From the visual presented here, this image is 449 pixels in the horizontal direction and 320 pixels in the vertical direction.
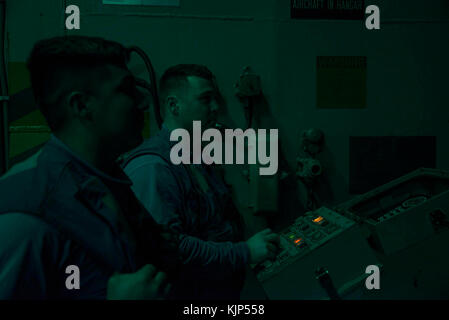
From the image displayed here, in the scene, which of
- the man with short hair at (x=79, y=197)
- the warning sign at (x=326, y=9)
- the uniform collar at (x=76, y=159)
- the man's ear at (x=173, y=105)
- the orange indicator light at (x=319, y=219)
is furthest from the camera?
the warning sign at (x=326, y=9)

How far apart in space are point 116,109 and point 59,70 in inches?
6.0

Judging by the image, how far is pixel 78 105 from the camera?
817 millimetres

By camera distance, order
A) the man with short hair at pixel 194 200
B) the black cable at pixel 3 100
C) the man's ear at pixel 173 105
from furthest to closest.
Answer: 1. the black cable at pixel 3 100
2. the man's ear at pixel 173 105
3. the man with short hair at pixel 194 200

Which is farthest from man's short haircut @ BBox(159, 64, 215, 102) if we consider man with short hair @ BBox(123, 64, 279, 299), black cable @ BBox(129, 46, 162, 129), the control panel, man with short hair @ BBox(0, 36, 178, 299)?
the control panel

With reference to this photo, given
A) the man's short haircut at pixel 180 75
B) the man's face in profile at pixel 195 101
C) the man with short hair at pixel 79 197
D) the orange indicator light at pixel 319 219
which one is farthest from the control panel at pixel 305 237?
the man's short haircut at pixel 180 75

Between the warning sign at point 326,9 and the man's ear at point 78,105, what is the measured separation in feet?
4.79

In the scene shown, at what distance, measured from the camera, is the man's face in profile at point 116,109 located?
0.84m

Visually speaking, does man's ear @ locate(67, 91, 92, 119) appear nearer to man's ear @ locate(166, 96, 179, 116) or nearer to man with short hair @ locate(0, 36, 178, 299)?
man with short hair @ locate(0, 36, 178, 299)

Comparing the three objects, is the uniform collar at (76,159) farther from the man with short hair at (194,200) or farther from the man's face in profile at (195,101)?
the man's face in profile at (195,101)

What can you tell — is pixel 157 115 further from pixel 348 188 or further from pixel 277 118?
pixel 348 188

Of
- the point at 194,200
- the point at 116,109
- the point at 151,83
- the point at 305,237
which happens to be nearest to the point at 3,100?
the point at 151,83

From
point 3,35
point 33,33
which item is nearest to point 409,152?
point 33,33
